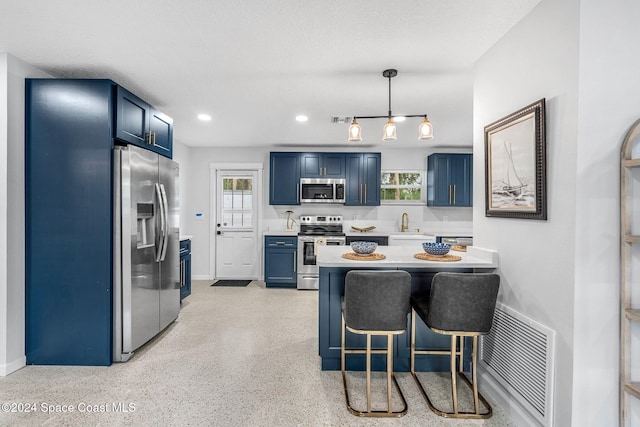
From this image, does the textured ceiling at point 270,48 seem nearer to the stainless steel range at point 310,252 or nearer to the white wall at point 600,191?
the white wall at point 600,191

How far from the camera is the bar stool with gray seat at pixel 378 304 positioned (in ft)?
6.40

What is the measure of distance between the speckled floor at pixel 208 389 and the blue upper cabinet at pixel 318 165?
280 centimetres

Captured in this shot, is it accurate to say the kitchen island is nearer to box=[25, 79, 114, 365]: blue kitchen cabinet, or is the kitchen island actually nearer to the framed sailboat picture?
the framed sailboat picture

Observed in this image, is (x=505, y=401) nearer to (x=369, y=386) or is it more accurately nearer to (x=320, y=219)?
(x=369, y=386)

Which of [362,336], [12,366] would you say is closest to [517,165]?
[362,336]

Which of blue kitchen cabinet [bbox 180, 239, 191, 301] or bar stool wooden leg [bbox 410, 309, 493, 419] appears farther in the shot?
blue kitchen cabinet [bbox 180, 239, 191, 301]

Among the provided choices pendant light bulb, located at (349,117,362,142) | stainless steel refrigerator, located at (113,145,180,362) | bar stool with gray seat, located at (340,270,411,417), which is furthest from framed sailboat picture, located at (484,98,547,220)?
stainless steel refrigerator, located at (113,145,180,362)

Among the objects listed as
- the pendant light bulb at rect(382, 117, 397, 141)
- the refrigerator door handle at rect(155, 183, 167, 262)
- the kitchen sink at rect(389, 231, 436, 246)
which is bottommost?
the kitchen sink at rect(389, 231, 436, 246)

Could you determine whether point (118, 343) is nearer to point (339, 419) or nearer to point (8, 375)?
point (8, 375)

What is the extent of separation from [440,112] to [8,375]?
15.2 feet

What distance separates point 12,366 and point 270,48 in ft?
10.2

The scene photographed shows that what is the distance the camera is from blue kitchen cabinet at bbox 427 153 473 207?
5.18 meters

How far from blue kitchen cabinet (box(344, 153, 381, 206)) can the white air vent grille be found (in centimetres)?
333

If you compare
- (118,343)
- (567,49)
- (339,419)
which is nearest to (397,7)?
(567,49)
